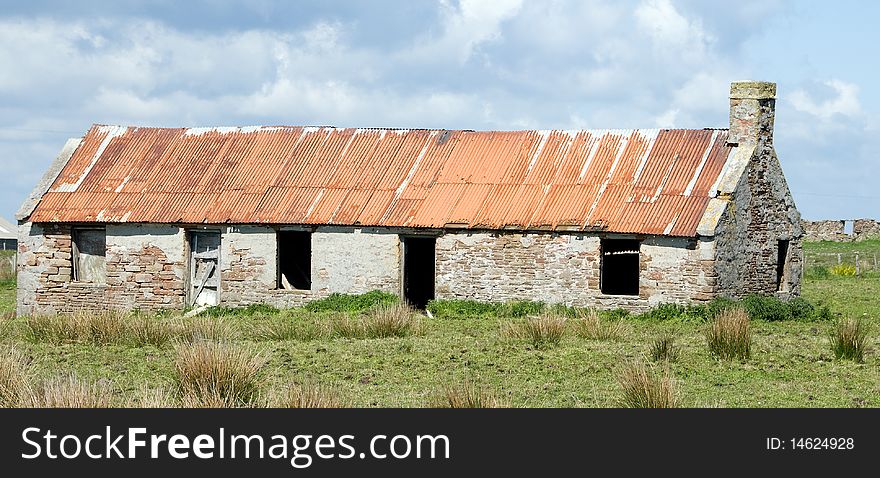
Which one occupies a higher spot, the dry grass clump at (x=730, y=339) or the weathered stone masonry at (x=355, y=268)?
the weathered stone masonry at (x=355, y=268)

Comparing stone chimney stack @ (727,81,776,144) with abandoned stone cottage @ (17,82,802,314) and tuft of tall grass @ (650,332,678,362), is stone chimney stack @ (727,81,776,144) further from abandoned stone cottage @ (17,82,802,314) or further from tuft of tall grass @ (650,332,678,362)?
tuft of tall grass @ (650,332,678,362)

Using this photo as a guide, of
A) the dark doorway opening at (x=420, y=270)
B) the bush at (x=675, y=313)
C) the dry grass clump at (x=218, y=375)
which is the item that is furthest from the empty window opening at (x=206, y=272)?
the dry grass clump at (x=218, y=375)

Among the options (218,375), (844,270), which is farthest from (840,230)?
(218,375)

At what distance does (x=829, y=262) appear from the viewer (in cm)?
3981

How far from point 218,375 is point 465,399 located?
2.77 meters

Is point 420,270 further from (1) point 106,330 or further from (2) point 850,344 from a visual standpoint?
(2) point 850,344

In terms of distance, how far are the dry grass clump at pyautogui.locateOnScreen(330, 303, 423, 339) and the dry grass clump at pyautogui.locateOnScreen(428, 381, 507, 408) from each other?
717 centimetres

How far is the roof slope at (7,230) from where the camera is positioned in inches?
2218

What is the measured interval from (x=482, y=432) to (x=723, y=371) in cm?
601

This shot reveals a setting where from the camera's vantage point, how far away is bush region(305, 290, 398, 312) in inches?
925

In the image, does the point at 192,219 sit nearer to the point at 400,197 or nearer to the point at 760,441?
the point at 400,197

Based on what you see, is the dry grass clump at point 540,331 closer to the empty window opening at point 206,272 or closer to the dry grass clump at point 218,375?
the dry grass clump at point 218,375

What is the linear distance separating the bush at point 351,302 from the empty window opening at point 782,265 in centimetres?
779

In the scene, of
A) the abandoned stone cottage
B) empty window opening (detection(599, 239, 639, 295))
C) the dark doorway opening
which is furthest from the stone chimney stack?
the dark doorway opening
